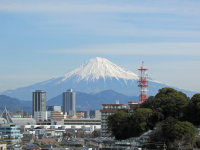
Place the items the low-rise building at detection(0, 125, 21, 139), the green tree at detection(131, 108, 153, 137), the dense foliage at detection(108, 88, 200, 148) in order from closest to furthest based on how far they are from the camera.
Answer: the dense foliage at detection(108, 88, 200, 148)
the green tree at detection(131, 108, 153, 137)
the low-rise building at detection(0, 125, 21, 139)

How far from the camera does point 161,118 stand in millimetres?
62094

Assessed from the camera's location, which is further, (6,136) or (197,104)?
(6,136)

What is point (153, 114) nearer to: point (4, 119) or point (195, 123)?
point (195, 123)

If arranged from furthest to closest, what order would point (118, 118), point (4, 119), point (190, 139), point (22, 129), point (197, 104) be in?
point (4, 119) → point (22, 129) → point (118, 118) → point (197, 104) → point (190, 139)

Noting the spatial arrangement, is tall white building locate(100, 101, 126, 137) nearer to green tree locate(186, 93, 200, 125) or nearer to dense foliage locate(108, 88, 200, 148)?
dense foliage locate(108, 88, 200, 148)

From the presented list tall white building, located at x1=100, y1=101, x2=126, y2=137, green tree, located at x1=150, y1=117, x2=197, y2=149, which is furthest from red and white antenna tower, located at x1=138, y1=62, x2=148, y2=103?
green tree, located at x1=150, y1=117, x2=197, y2=149

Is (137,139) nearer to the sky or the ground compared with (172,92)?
nearer to the ground

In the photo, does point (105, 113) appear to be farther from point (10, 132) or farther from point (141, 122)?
point (141, 122)

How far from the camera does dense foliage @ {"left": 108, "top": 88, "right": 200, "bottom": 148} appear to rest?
5618 centimetres

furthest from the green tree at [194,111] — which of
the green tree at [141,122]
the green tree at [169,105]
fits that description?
the green tree at [141,122]

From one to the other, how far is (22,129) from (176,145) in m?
62.9

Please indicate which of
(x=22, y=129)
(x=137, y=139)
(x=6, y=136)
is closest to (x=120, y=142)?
(x=137, y=139)

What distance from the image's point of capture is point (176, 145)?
5456 cm

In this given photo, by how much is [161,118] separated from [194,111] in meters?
4.21
